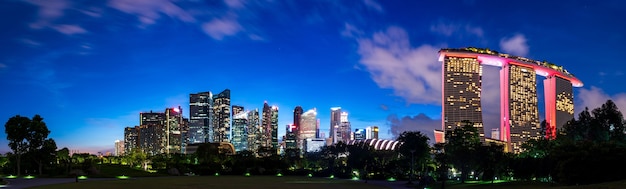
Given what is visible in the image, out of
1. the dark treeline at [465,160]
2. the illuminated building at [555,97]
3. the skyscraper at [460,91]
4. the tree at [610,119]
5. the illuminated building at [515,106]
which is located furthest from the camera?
the illuminated building at [555,97]

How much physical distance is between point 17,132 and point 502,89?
16961cm

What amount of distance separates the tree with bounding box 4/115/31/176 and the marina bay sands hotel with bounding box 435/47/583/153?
472ft

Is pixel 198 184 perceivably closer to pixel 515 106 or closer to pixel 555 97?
pixel 515 106

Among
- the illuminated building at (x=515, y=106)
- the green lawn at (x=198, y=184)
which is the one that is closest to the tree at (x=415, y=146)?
the green lawn at (x=198, y=184)

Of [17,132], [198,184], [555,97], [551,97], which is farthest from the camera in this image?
[551,97]

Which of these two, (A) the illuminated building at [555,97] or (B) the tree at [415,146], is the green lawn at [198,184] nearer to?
(B) the tree at [415,146]

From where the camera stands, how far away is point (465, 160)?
58.2m

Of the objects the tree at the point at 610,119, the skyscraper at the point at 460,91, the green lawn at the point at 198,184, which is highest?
the skyscraper at the point at 460,91

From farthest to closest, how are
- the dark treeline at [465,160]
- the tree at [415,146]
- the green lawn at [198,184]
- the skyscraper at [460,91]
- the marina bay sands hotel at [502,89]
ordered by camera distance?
the skyscraper at [460,91] < the marina bay sands hotel at [502,89] < the tree at [415,146] < the green lawn at [198,184] < the dark treeline at [465,160]

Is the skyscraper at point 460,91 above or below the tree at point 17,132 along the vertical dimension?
above

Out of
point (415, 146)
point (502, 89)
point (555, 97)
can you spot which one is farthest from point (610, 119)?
point (555, 97)

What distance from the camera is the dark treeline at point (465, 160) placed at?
31.9 m

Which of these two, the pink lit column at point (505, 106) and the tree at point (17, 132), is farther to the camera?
the pink lit column at point (505, 106)

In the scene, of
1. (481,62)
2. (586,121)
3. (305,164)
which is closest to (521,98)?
(481,62)
